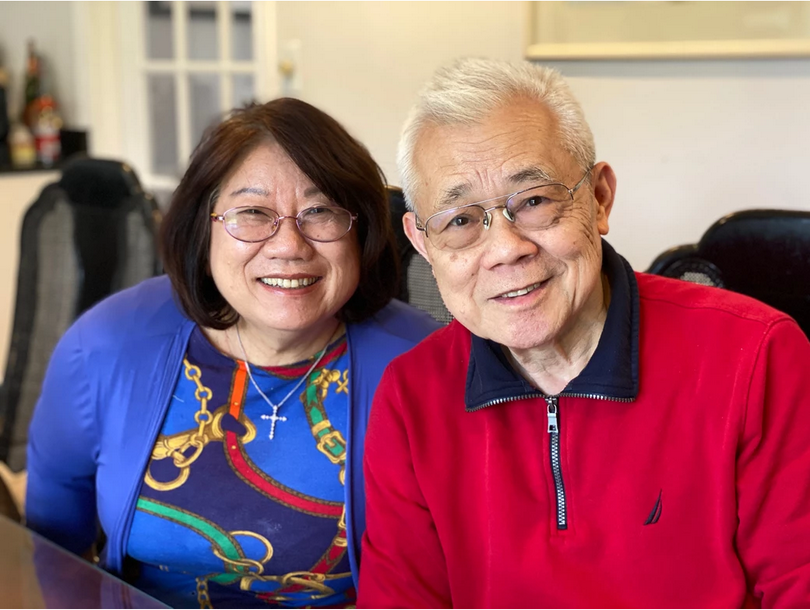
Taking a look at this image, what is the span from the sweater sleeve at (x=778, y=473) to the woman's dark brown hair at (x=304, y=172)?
679 mm

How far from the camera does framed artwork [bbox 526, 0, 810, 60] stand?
80.6 inches

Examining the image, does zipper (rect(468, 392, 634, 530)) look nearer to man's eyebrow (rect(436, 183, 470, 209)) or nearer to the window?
man's eyebrow (rect(436, 183, 470, 209))

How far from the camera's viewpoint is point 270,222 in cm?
145

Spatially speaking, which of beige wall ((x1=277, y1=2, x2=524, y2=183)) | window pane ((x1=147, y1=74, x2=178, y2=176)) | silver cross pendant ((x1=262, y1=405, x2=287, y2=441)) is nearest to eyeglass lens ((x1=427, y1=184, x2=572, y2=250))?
silver cross pendant ((x1=262, y1=405, x2=287, y2=441))

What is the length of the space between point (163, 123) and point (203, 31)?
20.6 inches

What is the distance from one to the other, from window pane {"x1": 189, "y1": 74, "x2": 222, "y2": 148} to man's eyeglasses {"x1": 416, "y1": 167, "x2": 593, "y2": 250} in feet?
9.60

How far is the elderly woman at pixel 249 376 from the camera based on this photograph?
145cm

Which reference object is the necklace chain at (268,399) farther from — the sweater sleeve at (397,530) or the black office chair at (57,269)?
the black office chair at (57,269)

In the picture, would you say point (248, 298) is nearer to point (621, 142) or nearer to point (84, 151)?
point (621, 142)

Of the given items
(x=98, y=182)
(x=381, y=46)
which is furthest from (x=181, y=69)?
(x=98, y=182)

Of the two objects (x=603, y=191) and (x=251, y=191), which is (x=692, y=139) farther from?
(x=251, y=191)

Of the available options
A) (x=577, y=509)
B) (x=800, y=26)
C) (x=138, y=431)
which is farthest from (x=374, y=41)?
(x=577, y=509)

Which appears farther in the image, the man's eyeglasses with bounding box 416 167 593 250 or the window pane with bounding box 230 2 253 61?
the window pane with bounding box 230 2 253 61

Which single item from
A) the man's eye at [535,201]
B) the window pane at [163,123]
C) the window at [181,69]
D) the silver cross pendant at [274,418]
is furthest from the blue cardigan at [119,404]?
the window pane at [163,123]
